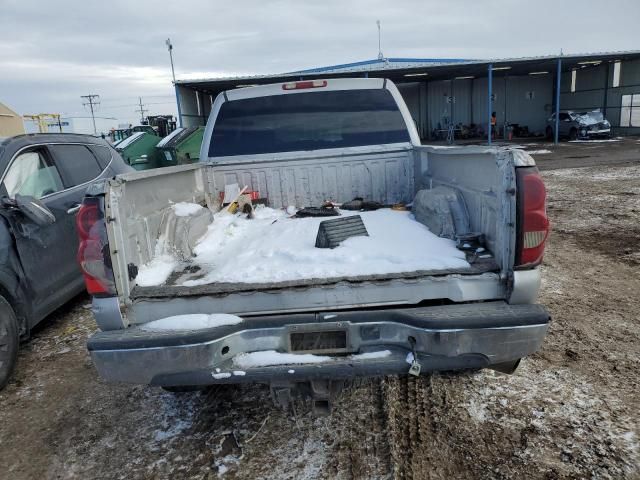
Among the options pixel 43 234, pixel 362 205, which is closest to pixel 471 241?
pixel 362 205

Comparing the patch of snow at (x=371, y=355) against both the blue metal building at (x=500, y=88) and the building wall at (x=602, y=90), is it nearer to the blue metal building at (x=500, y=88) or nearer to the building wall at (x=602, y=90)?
the blue metal building at (x=500, y=88)

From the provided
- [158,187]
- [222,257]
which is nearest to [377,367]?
[222,257]

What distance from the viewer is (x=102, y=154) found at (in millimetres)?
6125

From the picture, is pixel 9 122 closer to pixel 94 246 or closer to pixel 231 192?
pixel 231 192

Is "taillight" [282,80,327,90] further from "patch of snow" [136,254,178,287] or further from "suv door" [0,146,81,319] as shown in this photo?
"suv door" [0,146,81,319]

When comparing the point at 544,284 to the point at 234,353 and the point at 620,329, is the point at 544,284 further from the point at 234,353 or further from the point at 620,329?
the point at 234,353

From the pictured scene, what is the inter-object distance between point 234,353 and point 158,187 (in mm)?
1411

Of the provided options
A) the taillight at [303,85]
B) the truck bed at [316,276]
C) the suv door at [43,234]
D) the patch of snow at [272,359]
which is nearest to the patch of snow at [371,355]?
the patch of snow at [272,359]

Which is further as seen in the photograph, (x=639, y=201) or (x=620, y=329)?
(x=639, y=201)

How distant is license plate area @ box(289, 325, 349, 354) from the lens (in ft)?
8.29

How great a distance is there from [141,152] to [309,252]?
49.8 feet

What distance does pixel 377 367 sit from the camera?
8.16ft

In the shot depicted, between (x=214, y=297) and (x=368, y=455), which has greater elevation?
(x=214, y=297)

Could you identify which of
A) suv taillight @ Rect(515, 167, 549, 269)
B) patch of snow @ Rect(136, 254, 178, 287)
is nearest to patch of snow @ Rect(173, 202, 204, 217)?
patch of snow @ Rect(136, 254, 178, 287)
